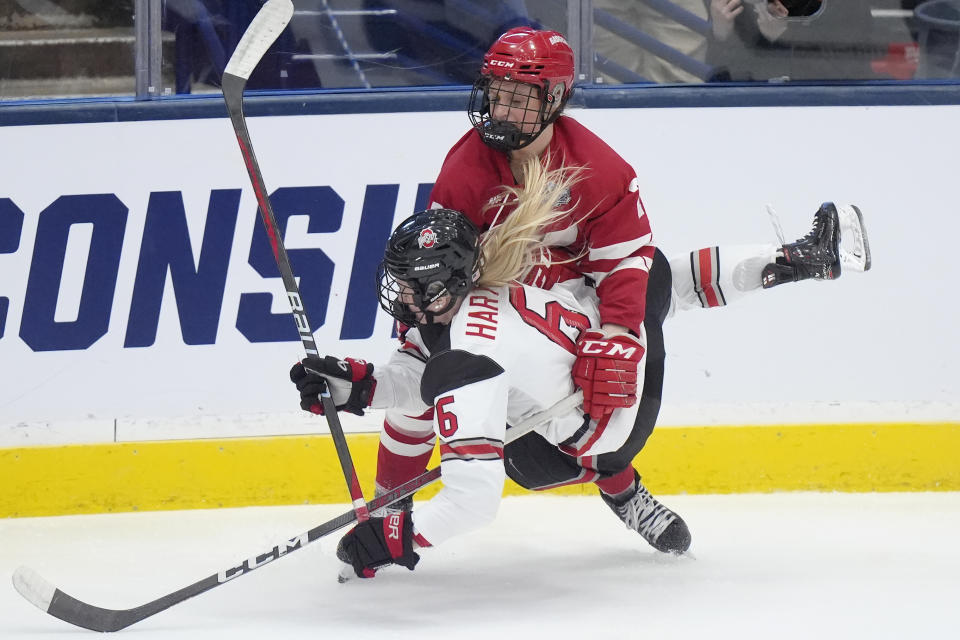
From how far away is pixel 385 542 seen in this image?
2.24 meters

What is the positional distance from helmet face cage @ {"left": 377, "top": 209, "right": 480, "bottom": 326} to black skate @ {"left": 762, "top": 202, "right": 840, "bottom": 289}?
2.60ft

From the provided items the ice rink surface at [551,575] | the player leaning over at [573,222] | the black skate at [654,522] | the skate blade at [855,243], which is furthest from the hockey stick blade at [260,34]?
the skate blade at [855,243]

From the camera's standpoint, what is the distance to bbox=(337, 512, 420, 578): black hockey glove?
222 cm

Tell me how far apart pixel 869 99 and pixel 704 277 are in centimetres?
105

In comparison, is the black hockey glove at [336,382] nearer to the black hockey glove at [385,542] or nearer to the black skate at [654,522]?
the black hockey glove at [385,542]

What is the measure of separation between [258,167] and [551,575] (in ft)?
3.53

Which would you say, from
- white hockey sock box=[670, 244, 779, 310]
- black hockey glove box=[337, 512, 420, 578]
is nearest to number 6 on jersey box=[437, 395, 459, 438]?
black hockey glove box=[337, 512, 420, 578]

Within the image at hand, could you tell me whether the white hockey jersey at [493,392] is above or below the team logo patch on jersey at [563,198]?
below

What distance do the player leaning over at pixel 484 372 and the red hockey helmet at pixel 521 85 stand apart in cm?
8

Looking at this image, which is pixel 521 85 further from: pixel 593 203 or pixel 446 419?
pixel 446 419

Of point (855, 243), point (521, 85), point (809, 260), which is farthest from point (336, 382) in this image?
point (855, 243)

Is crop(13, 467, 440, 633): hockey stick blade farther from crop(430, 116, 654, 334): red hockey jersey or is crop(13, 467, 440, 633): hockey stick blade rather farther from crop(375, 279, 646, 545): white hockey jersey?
crop(430, 116, 654, 334): red hockey jersey

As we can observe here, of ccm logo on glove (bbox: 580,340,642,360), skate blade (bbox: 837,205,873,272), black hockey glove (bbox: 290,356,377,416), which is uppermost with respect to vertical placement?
skate blade (bbox: 837,205,873,272)

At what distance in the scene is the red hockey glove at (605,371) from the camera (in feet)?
7.67
